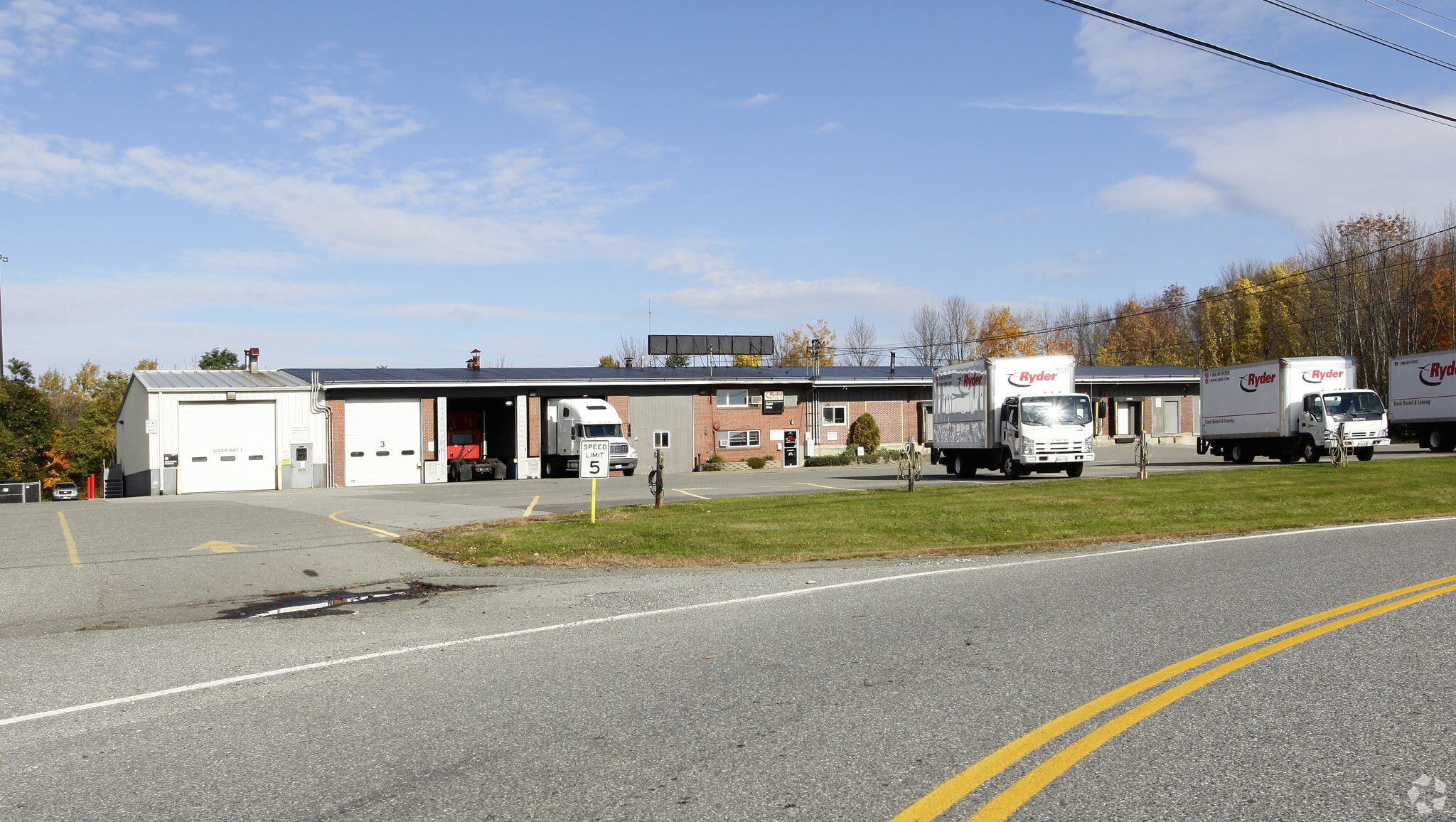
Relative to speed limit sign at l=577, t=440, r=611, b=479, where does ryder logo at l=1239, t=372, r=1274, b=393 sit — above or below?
above

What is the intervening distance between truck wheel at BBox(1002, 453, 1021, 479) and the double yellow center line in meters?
21.5

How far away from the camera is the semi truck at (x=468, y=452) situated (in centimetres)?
4419

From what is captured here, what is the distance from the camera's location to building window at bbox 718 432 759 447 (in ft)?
165

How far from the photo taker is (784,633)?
7727 millimetres

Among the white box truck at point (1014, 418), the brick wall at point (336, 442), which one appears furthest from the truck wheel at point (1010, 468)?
the brick wall at point (336, 442)

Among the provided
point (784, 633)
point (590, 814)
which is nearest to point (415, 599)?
point (784, 633)

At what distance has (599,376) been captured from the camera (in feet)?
167

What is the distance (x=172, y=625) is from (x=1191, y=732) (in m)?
8.76

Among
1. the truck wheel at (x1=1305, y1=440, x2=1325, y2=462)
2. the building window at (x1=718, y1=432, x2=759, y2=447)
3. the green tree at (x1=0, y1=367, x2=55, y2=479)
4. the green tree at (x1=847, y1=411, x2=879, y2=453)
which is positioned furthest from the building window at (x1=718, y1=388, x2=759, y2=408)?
the green tree at (x1=0, y1=367, x2=55, y2=479)

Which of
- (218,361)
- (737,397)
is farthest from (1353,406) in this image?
(218,361)

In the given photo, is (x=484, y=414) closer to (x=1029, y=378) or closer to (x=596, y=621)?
(x=1029, y=378)

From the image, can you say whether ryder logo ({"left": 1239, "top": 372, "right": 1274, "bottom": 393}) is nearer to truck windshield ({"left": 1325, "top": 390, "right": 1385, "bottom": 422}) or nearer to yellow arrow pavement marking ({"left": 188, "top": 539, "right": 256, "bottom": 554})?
truck windshield ({"left": 1325, "top": 390, "right": 1385, "bottom": 422})

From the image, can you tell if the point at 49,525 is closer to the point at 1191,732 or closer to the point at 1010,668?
the point at 1010,668

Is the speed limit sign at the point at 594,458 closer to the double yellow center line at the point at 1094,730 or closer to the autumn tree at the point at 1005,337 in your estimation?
the double yellow center line at the point at 1094,730
